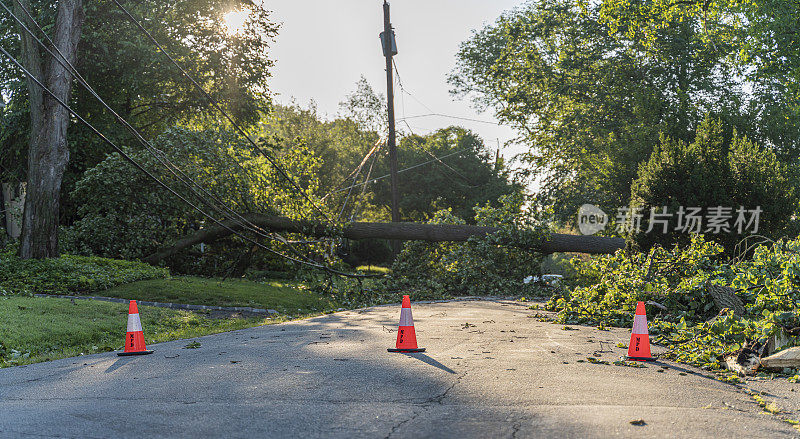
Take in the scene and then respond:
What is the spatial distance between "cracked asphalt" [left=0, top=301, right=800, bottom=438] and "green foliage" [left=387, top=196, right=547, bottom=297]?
38.9 feet

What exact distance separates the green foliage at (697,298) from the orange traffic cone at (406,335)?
2.87m

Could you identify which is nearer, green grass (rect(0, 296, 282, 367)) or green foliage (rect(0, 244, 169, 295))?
green grass (rect(0, 296, 282, 367))

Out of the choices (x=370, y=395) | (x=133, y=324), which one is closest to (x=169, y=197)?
(x=133, y=324)

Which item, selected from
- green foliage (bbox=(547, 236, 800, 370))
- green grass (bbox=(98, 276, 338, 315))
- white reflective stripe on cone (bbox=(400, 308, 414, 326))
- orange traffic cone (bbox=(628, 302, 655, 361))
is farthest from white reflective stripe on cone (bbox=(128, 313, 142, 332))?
green grass (bbox=(98, 276, 338, 315))

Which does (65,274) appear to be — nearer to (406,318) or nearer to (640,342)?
(406,318)

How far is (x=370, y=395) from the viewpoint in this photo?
5305mm

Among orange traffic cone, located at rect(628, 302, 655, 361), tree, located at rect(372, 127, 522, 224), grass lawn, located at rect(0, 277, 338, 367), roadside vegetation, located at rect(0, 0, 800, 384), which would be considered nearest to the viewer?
orange traffic cone, located at rect(628, 302, 655, 361)

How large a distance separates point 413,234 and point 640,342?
47.7 ft

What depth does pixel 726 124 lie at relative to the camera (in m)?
24.9

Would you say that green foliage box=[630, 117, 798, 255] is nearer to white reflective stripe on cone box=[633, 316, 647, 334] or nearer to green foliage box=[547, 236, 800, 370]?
green foliage box=[547, 236, 800, 370]

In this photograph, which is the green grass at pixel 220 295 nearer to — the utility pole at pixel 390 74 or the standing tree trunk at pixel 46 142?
the standing tree trunk at pixel 46 142

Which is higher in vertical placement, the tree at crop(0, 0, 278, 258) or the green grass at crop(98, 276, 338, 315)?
the tree at crop(0, 0, 278, 258)

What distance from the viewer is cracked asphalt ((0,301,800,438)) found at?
433 centimetres

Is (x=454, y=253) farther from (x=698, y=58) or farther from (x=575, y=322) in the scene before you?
(x=698, y=58)
